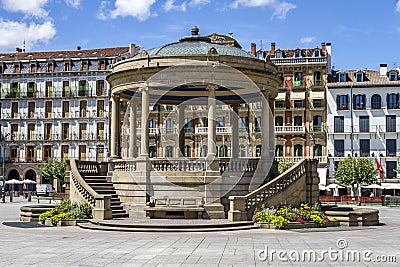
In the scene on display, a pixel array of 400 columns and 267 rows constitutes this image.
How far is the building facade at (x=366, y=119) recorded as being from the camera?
3132 inches

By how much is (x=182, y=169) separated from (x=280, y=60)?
183ft

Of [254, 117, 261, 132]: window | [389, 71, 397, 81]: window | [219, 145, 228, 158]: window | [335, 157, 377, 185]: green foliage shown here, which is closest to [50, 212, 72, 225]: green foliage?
[335, 157, 377, 185]: green foliage

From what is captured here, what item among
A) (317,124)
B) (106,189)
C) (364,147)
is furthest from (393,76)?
(106,189)

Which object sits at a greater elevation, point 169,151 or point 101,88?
point 101,88

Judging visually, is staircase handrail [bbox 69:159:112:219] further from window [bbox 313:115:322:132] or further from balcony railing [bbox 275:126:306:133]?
window [bbox 313:115:322:132]

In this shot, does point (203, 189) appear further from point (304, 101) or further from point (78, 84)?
point (78, 84)

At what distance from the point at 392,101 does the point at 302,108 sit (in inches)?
449

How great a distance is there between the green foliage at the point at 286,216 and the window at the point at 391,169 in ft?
175

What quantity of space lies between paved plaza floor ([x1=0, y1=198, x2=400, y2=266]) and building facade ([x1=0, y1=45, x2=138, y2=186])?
66.2 m

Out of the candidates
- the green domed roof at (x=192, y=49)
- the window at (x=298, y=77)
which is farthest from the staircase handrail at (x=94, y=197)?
the window at (x=298, y=77)

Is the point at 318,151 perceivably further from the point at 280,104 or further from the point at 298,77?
the point at 298,77

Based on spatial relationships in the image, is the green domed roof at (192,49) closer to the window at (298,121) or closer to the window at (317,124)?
the window at (298,121)

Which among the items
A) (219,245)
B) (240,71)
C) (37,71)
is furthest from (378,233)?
(37,71)

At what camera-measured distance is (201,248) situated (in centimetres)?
1964
